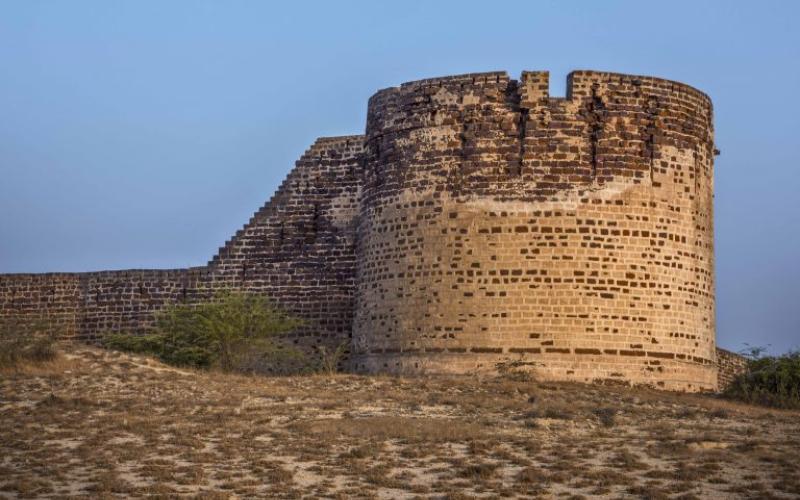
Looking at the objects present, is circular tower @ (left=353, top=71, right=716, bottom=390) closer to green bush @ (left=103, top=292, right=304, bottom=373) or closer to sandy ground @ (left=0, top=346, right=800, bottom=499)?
sandy ground @ (left=0, top=346, right=800, bottom=499)

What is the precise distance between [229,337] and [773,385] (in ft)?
33.9

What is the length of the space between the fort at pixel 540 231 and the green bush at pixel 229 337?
2.03 metres

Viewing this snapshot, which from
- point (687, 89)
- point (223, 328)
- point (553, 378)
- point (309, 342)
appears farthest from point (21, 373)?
point (687, 89)

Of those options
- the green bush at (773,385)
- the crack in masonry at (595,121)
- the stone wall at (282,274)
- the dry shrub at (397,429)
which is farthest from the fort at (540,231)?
the dry shrub at (397,429)

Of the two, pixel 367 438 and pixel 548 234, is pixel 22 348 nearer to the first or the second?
pixel 367 438

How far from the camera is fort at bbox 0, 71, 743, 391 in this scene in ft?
79.0

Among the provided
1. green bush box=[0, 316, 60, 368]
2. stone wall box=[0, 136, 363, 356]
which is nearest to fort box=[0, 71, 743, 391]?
stone wall box=[0, 136, 363, 356]

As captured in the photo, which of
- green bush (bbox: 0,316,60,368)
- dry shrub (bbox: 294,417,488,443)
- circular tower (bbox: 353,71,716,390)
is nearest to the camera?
dry shrub (bbox: 294,417,488,443)

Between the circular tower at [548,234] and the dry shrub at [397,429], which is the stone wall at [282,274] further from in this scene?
the dry shrub at [397,429]

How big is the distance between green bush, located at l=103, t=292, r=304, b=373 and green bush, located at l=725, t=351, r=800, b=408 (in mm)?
8653

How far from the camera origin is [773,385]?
82.1ft

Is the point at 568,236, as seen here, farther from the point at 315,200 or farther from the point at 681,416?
the point at 315,200

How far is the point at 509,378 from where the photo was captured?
23.6 metres

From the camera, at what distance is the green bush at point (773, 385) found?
24.1 meters
